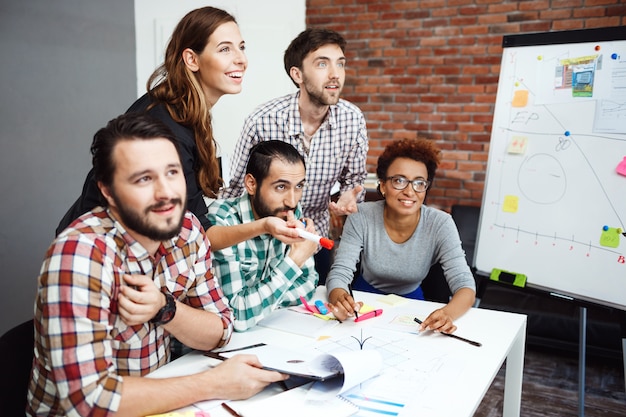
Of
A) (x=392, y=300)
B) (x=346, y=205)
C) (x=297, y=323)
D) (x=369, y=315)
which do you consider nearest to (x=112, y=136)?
(x=297, y=323)

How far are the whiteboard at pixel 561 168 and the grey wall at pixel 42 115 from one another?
7.29ft

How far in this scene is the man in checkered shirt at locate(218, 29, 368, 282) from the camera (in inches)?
96.7

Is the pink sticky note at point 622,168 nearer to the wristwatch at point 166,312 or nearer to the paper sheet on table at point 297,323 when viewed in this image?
the paper sheet on table at point 297,323

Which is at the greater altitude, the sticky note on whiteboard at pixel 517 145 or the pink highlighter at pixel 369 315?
the sticky note on whiteboard at pixel 517 145

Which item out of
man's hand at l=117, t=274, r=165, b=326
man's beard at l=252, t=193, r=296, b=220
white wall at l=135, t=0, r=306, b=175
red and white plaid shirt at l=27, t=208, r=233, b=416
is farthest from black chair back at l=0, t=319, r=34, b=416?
white wall at l=135, t=0, r=306, b=175

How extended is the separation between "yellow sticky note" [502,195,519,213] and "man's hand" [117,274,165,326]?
1.76 meters

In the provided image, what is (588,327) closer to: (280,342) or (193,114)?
(280,342)

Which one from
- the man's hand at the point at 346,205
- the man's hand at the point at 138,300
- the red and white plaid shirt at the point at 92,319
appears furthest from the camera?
the man's hand at the point at 346,205

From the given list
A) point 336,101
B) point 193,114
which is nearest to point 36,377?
point 193,114

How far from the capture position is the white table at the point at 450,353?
1.23m

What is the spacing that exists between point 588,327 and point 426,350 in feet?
6.71

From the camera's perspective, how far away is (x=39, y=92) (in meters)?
2.94

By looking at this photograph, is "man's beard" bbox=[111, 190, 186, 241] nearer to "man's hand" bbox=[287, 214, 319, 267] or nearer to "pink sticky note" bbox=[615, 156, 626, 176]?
"man's hand" bbox=[287, 214, 319, 267]

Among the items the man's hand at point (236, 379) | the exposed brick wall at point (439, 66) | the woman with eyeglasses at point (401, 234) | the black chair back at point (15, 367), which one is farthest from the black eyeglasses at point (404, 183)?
the exposed brick wall at point (439, 66)
